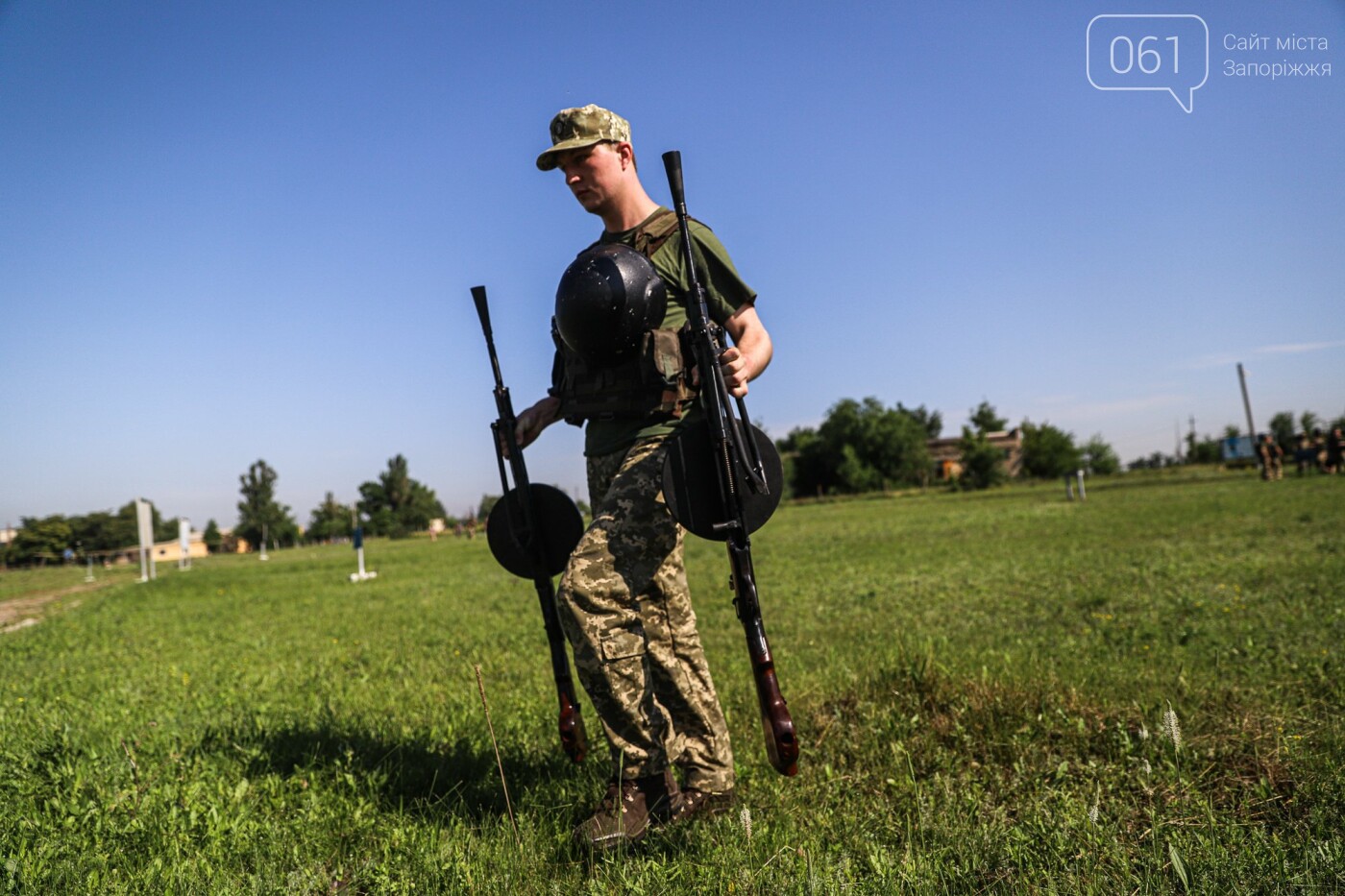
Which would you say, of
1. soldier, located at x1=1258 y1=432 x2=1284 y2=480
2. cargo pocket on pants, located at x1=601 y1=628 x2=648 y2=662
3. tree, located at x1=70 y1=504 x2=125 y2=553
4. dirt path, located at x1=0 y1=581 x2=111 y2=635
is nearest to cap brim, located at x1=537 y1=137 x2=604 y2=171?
cargo pocket on pants, located at x1=601 y1=628 x2=648 y2=662

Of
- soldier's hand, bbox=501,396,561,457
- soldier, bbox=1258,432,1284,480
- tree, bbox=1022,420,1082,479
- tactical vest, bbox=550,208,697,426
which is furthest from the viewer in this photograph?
tree, bbox=1022,420,1082,479

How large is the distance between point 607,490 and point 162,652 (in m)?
7.17

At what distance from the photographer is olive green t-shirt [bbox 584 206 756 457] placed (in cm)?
305

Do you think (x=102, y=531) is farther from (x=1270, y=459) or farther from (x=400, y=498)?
(x=1270, y=459)

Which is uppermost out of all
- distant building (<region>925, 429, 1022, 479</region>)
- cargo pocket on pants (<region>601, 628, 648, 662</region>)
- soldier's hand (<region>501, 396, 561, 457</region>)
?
distant building (<region>925, 429, 1022, 479</region>)

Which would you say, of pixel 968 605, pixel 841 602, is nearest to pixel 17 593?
pixel 841 602

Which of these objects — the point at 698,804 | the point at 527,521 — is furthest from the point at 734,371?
the point at 698,804

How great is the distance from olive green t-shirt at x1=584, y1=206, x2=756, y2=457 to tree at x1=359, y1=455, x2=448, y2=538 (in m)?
121

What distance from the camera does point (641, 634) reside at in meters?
2.95

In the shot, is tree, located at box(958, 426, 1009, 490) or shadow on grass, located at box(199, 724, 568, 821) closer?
shadow on grass, located at box(199, 724, 568, 821)

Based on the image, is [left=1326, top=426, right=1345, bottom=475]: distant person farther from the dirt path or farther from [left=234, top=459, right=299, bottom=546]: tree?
[left=234, top=459, right=299, bottom=546]: tree

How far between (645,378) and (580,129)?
0.92 metres

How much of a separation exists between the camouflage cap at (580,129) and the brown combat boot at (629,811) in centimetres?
215

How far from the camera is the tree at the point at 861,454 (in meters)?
87.9
